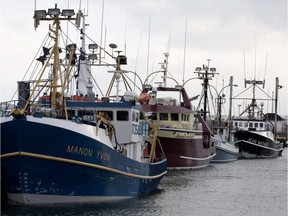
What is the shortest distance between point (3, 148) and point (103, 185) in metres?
4.05

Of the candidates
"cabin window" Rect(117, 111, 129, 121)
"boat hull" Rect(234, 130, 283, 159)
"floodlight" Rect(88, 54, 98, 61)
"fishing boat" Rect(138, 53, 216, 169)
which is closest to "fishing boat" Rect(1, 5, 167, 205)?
"cabin window" Rect(117, 111, 129, 121)

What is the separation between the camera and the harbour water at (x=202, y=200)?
72.4 ft

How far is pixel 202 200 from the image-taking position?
2822 centimetres

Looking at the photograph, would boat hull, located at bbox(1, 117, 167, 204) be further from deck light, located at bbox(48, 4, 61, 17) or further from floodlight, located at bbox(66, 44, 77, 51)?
deck light, located at bbox(48, 4, 61, 17)

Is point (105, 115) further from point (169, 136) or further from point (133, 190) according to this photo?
point (169, 136)

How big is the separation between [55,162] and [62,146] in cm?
59

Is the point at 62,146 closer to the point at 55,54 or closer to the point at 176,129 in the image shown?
the point at 55,54

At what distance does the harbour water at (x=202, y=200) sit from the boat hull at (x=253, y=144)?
2386 cm

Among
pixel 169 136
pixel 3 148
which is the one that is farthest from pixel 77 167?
pixel 169 136

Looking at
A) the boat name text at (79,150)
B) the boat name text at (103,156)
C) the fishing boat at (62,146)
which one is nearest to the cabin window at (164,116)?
the fishing boat at (62,146)

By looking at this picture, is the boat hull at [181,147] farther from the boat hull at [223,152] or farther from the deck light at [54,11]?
the deck light at [54,11]

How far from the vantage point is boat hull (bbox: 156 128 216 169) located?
42750 millimetres

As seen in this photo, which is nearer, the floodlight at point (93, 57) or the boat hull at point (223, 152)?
the floodlight at point (93, 57)

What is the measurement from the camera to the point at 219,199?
94.8 ft
